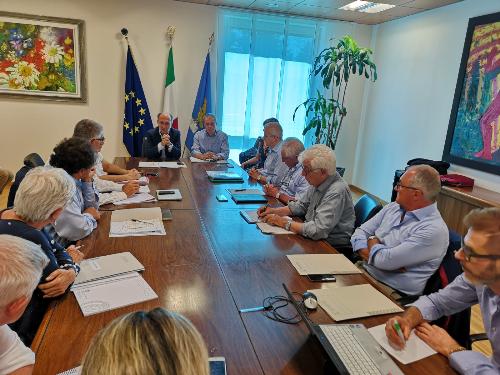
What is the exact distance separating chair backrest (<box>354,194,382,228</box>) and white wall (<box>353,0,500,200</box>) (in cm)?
198

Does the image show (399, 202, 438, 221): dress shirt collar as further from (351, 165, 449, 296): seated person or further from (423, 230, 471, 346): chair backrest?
(423, 230, 471, 346): chair backrest

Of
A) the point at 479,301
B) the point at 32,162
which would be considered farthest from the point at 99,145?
the point at 479,301

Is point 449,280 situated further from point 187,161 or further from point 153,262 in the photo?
point 187,161

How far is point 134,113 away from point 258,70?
195cm

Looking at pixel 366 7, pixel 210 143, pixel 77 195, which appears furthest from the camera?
pixel 366 7

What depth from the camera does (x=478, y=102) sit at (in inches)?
150

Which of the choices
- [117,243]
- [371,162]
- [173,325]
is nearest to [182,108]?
[371,162]

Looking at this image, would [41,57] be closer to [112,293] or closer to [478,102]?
[112,293]

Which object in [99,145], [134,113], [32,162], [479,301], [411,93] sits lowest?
[479,301]

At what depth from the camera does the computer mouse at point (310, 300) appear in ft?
4.41

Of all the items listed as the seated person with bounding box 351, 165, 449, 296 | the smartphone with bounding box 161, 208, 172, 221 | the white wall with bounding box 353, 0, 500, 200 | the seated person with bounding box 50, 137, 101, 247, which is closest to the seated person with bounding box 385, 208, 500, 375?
the seated person with bounding box 351, 165, 449, 296

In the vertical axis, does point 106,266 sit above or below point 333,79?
below

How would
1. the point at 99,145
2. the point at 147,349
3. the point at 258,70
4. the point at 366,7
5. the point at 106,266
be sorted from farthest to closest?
the point at 258,70 < the point at 366,7 < the point at 99,145 < the point at 106,266 < the point at 147,349

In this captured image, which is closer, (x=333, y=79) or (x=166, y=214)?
(x=166, y=214)
